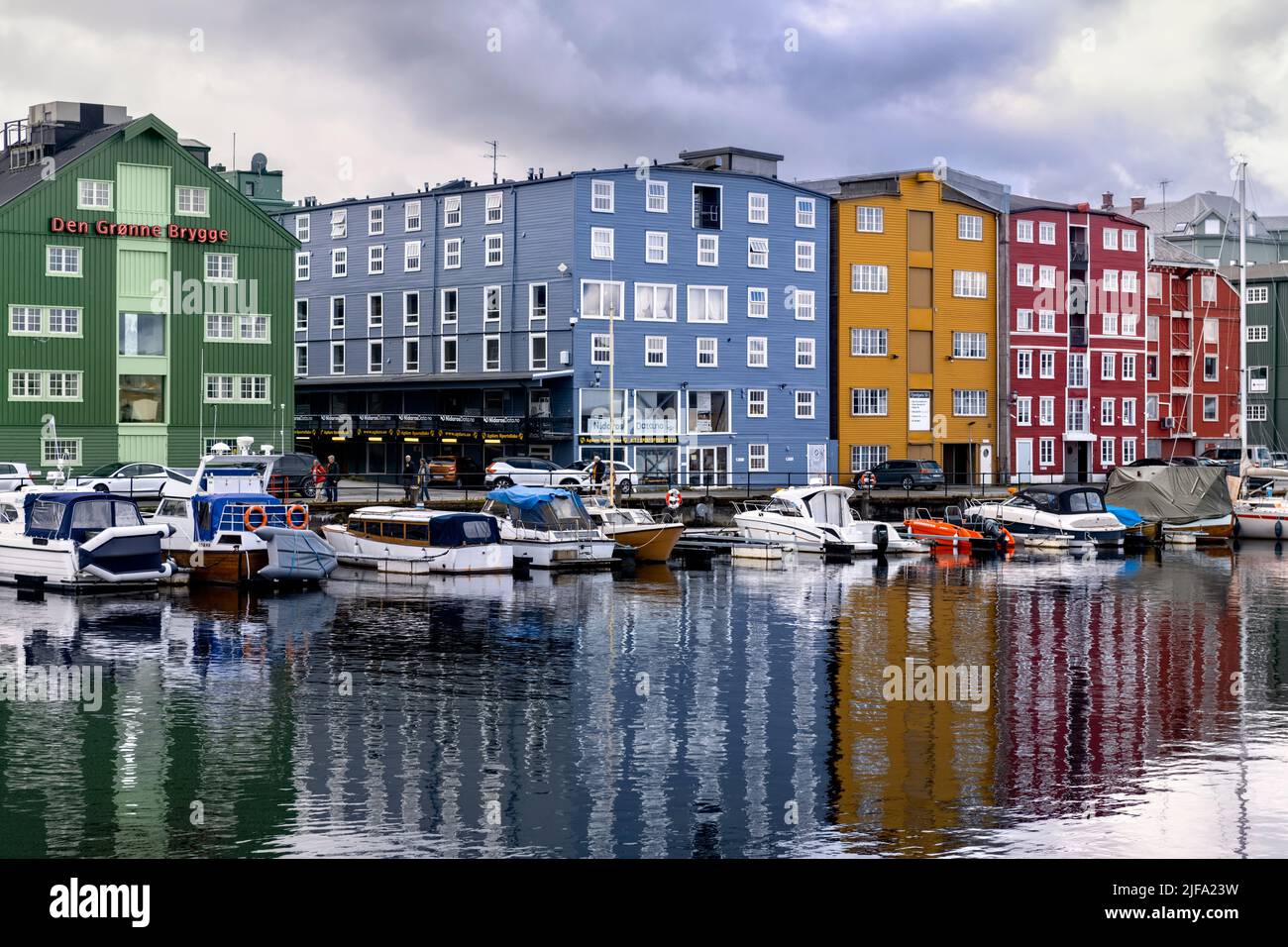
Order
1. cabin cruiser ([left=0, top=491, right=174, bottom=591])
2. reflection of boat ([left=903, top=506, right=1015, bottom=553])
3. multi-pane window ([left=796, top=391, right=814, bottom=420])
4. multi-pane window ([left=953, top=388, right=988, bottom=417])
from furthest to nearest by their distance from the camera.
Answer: multi-pane window ([left=953, top=388, right=988, bottom=417]) → multi-pane window ([left=796, top=391, right=814, bottom=420]) → reflection of boat ([left=903, top=506, right=1015, bottom=553]) → cabin cruiser ([left=0, top=491, right=174, bottom=591])

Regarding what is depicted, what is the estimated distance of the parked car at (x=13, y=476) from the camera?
211 ft

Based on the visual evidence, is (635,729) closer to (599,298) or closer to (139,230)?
(139,230)

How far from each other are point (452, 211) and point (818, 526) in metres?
35.5

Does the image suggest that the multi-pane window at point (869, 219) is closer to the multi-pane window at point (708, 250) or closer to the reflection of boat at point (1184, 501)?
the multi-pane window at point (708, 250)

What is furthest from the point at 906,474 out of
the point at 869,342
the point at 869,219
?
the point at 869,219

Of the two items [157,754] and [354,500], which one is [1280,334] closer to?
[354,500]

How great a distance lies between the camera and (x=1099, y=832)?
81.7 ft

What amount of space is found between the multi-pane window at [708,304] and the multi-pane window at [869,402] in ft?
35.4

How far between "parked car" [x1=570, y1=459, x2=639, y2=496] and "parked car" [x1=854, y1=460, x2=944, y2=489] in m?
12.4

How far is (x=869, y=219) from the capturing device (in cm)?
10119

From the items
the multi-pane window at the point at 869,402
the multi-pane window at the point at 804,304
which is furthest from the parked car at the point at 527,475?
the multi-pane window at the point at 869,402

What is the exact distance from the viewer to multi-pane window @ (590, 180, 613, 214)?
89750 mm

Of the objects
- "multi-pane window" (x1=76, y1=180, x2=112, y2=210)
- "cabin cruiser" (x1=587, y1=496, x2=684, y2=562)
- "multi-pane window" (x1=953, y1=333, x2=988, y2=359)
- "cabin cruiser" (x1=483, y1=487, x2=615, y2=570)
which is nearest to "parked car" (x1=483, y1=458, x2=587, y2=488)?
"cabin cruiser" (x1=587, y1=496, x2=684, y2=562)

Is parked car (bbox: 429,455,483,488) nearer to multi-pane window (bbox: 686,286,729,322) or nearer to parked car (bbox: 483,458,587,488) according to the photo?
parked car (bbox: 483,458,587,488)
